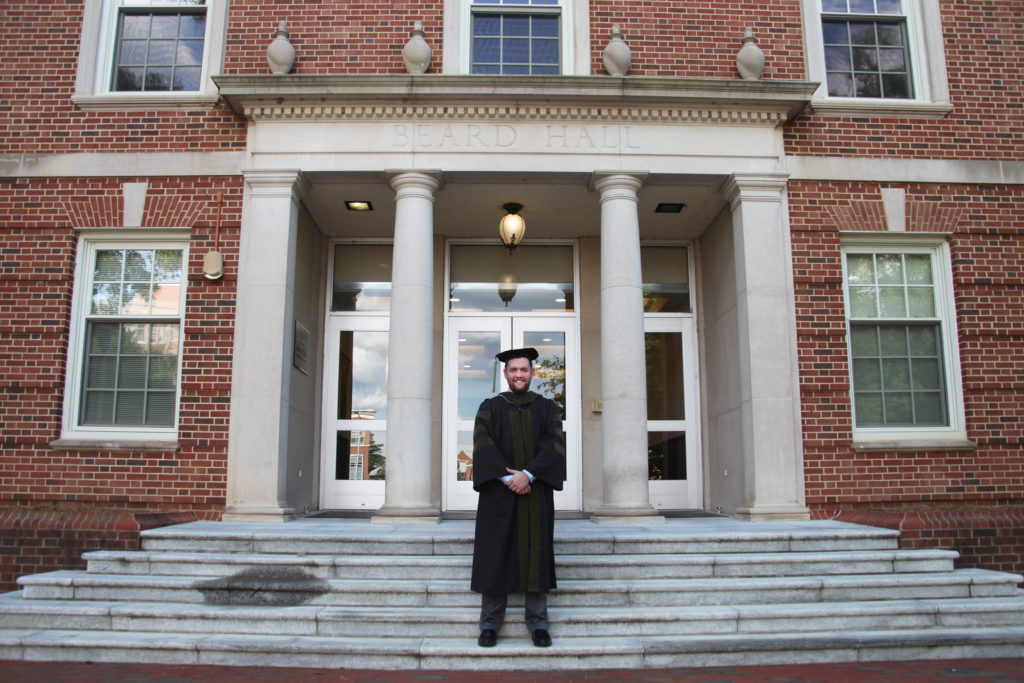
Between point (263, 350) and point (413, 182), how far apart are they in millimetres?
2430

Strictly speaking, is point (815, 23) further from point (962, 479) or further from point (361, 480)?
point (361, 480)

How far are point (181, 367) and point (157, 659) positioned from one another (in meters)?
3.83

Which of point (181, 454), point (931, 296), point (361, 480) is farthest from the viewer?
point (361, 480)

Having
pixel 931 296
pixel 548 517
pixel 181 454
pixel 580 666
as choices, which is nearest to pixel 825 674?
pixel 580 666

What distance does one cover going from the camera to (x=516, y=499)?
541cm

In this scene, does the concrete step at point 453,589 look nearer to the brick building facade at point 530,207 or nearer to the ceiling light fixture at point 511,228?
the brick building facade at point 530,207

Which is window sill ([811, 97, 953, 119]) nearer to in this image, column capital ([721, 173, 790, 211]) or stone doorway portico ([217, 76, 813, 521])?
stone doorway portico ([217, 76, 813, 521])

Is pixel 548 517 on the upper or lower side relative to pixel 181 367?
lower

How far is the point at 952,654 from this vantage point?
5336 millimetres

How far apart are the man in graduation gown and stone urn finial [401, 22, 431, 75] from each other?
4470 millimetres

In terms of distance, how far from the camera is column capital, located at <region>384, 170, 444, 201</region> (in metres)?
8.45

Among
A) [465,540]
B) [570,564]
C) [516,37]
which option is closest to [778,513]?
[570,564]

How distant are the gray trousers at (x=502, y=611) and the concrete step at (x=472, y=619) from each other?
0.53ft

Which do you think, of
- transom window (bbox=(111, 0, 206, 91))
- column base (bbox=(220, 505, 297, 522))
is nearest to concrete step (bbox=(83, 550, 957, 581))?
column base (bbox=(220, 505, 297, 522))
